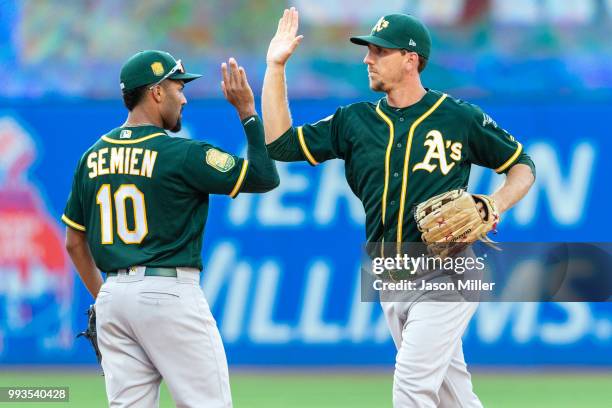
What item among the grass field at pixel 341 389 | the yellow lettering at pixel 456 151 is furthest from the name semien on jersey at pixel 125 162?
the grass field at pixel 341 389

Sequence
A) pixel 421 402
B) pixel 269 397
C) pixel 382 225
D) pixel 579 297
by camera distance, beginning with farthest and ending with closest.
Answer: pixel 579 297, pixel 269 397, pixel 382 225, pixel 421 402

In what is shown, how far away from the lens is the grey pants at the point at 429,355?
539 centimetres

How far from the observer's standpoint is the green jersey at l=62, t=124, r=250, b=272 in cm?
549

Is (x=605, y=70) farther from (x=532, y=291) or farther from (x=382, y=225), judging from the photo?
(x=382, y=225)

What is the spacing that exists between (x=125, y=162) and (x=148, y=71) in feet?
1.56

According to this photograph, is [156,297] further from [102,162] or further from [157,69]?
[157,69]

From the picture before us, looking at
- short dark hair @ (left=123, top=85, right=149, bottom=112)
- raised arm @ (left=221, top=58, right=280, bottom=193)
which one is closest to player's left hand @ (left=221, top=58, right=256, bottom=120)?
raised arm @ (left=221, top=58, right=280, bottom=193)

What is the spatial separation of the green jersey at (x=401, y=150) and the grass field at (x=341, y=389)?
10.1 feet

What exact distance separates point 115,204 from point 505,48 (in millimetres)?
5580

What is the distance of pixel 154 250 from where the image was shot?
5496 millimetres

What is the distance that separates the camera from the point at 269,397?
886 cm

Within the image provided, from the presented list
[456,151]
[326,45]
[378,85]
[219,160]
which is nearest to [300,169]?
[326,45]

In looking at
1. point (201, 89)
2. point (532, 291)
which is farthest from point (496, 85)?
point (201, 89)

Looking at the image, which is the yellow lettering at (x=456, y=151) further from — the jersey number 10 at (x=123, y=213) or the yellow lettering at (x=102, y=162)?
the yellow lettering at (x=102, y=162)
